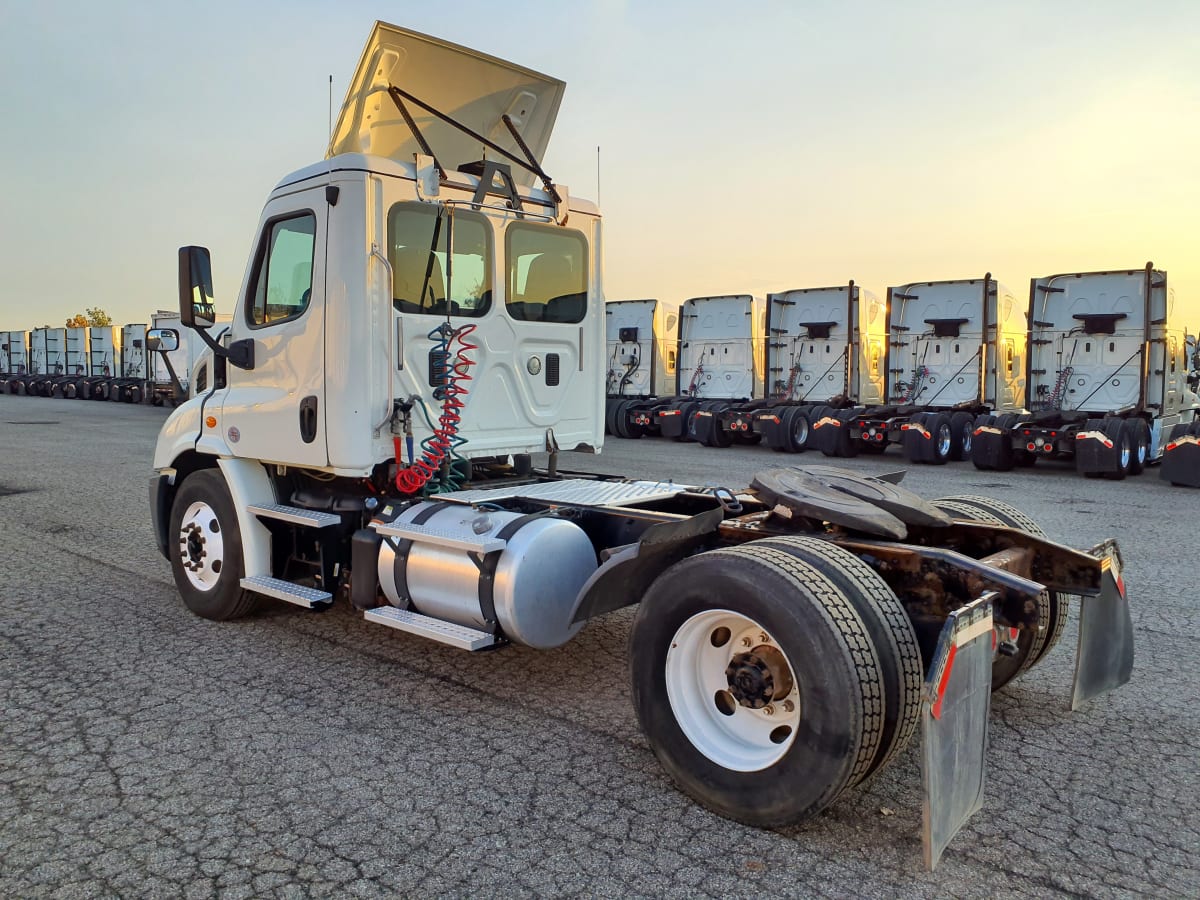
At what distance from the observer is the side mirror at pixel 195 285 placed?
17.1ft

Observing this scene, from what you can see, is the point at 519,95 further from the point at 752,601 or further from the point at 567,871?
the point at 567,871

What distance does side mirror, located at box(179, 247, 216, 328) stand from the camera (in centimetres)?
522

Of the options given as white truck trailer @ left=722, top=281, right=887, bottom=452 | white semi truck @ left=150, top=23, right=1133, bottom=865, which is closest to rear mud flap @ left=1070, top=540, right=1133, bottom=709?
white semi truck @ left=150, top=23, right=1133, bottom=865

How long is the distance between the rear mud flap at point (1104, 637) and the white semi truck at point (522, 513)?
0.02m

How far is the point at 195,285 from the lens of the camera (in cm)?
522

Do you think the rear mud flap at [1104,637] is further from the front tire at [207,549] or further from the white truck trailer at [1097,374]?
the white truck trailer at [1097,374]

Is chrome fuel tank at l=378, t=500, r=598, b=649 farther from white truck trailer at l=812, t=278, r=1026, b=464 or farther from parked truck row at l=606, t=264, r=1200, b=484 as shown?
white truck trailer at l=812, t=278, r=1026, b=464

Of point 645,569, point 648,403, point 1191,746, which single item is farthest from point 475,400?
point 648,403

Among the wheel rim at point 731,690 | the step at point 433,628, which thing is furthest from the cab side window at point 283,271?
the wheel rim at point 731,690

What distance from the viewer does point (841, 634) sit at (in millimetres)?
3031

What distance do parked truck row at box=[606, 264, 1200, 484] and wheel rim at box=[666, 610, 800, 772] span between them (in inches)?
499

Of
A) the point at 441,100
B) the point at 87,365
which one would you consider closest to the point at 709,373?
the point at 441,100

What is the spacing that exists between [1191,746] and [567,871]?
2.86 meters

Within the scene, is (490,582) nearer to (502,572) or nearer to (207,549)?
(502,572)
